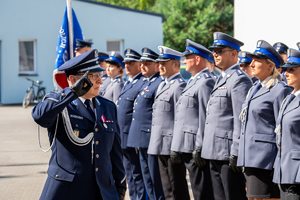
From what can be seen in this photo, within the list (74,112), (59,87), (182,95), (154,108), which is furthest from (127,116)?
(74,112)

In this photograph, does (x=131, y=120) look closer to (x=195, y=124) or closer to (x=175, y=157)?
(x=175, y=157)

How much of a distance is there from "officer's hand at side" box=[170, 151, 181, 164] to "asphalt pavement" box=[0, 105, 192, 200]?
1881 mm

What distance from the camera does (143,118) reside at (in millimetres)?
6426

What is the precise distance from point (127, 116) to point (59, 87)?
2.63 m

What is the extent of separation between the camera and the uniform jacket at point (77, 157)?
313 cm

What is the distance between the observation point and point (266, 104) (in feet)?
14.3

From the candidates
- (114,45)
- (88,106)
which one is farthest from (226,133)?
(114,45)

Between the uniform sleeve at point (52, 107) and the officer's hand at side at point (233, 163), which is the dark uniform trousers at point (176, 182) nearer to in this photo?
the officer's hand at side at point (233, 163)

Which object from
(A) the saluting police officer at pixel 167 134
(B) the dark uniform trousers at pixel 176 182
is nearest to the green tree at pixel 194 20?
(A) the saluting police officer at pixel 167 134

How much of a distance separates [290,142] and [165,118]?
227 cm

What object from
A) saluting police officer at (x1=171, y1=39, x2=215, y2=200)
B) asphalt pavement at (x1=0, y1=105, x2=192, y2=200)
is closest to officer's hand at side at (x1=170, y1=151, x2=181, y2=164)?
saluting police officer at (x1=171, y1=39, x2=215, y2=200)

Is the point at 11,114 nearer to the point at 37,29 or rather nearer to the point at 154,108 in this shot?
the point at 37,29

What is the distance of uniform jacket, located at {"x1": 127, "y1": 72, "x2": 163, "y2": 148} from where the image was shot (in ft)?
20.8

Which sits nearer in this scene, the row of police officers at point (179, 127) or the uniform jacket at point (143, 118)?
the row of police officers at point (179, 127)
